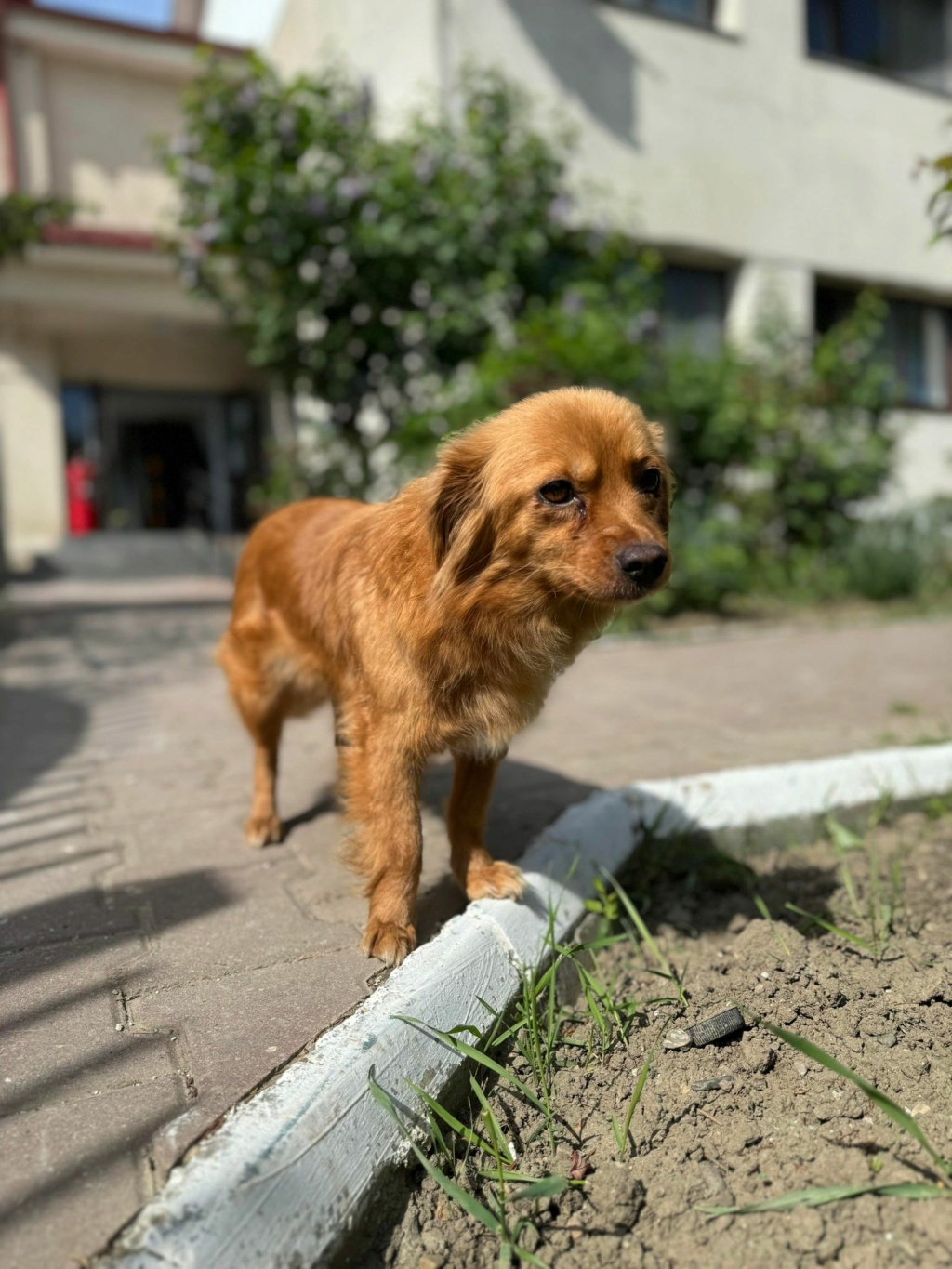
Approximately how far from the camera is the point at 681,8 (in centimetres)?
1142

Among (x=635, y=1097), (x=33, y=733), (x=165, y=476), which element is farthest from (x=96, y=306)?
(x=635, y=1097)

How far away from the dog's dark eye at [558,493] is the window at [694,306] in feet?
32.6

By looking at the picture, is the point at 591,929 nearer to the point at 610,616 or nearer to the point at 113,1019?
the point at 610,616

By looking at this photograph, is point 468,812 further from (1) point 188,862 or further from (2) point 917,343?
(2) point 917,343

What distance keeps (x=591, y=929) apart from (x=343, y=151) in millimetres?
7613

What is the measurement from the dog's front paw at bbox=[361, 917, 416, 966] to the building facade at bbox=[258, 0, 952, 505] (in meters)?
9.30

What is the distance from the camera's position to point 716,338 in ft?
38.8

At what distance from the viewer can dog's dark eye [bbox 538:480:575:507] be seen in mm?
2062

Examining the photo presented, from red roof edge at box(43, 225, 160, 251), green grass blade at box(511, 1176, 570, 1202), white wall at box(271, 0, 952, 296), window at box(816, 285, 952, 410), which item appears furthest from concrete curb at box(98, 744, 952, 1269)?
window at box(816, 285, 952, 410)

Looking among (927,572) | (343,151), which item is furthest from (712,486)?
(343,151)

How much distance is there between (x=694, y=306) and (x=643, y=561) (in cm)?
1091

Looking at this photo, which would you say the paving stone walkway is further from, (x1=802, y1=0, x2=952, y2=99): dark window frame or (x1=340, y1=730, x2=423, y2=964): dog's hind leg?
(x1=802, y1=0, x2=952, y2=99): dark window frame

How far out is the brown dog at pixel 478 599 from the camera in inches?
81.1

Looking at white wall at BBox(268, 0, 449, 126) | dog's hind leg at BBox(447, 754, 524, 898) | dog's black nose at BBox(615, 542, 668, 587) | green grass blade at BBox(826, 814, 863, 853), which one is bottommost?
green grass blade at BBox(826, 814, 863, 853)
